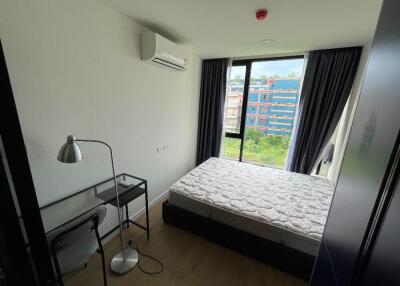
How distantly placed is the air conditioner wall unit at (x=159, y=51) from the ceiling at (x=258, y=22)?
156 mm

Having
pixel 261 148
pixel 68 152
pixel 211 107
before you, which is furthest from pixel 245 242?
pixel 211 107

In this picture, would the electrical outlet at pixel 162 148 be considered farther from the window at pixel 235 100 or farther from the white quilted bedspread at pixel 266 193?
the window at pixel 235 100

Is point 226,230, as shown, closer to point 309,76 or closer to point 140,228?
point 140,228

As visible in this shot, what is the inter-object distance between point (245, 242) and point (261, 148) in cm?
210

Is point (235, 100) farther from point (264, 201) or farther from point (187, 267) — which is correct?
point (187, 267)

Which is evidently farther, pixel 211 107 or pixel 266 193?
pixel 211 107

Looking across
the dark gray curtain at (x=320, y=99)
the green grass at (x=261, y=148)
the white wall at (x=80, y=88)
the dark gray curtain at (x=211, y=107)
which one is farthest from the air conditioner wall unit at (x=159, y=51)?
the dark gray curtain at (x=320, y=99)

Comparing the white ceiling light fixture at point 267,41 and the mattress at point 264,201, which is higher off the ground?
the white ceiling light fixture at point 267,41

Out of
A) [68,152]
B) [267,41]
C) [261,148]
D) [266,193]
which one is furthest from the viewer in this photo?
[261,148]

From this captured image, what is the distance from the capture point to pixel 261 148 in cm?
354

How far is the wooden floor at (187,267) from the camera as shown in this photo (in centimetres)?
161

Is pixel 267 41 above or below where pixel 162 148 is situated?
above

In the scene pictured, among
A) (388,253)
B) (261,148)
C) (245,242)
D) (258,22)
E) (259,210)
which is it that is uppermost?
(258,22)

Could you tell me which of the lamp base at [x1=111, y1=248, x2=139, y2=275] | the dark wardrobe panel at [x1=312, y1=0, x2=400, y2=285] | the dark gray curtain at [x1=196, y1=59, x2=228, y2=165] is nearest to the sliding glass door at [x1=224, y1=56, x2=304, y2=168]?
the dark gray curtain at [x1=196, y1=59, x2=228, y2=165]
